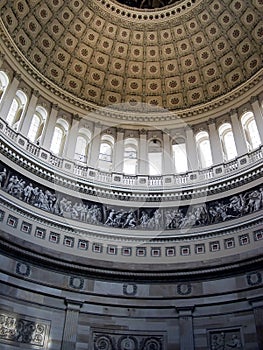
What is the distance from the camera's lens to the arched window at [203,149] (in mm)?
27391

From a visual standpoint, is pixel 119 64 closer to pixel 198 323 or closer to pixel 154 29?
pixel 154 29

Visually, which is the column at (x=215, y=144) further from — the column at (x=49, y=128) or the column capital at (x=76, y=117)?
the column at (x=49, y=128)

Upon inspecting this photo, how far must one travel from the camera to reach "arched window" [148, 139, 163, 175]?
27.7 metres

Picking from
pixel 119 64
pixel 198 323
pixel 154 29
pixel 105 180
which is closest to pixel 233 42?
pixel 154 29

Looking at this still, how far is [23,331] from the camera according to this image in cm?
1917

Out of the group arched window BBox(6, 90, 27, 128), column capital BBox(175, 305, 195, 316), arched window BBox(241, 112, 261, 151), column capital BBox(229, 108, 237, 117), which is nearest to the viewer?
column capital BBox(175, 305, 195, 316)

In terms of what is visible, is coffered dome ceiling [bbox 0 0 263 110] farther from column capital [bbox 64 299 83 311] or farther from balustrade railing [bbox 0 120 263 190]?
column capital [bbox 64 299 83 311]

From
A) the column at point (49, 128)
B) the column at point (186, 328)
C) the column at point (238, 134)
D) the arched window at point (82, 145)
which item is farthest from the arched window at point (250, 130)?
the column at point (49, 128)

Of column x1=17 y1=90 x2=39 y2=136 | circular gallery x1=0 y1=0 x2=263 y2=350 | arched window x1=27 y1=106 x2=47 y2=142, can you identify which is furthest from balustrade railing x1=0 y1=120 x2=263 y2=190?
arched window x1=27 y1=106 x2=47 y2=142

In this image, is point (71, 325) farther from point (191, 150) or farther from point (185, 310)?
point (191, 150)

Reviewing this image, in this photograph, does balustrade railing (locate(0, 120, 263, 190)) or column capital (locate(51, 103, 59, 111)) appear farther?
column capital (locate(51, 103, 59, 111))

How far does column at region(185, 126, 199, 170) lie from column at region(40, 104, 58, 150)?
28.2ft

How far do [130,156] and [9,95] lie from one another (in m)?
8.42

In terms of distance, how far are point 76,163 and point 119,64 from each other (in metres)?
9.54
